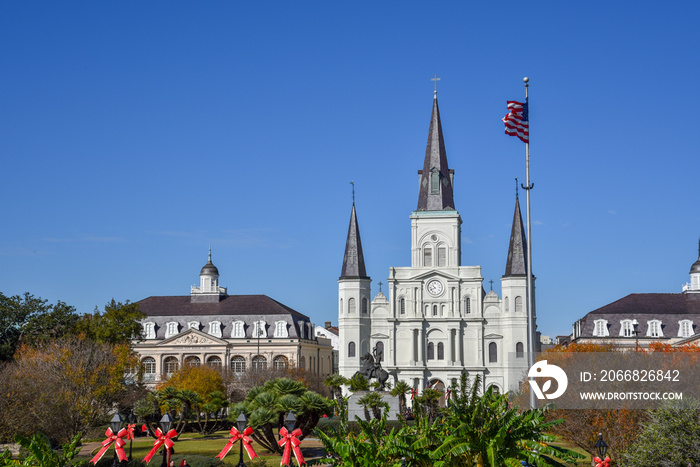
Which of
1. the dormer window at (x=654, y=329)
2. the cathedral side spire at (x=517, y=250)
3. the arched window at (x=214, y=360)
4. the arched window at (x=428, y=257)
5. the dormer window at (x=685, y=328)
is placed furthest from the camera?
the arched window at (x=214, y=360)

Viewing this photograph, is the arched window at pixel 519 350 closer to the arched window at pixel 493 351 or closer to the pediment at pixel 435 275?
the arched window at pixel 493 351

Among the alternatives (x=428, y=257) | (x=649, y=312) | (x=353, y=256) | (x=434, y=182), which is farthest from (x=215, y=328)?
(x=649, y=312)

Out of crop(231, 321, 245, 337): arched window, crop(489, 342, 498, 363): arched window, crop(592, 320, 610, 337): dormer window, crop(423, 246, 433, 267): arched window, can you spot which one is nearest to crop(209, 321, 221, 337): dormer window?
crop(231, 321, 245, 337): arched window

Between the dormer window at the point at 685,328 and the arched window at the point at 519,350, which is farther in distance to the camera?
the arched window at the point at 519,350

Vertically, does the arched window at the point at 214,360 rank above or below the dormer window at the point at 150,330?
below

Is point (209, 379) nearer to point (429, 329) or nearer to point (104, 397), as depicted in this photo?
point (104, 397)

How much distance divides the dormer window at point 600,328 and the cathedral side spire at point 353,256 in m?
26.7

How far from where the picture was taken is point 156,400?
161ft

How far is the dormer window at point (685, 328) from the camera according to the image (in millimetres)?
90625

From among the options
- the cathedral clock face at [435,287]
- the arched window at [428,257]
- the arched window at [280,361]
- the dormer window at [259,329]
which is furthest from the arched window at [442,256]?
the dormer window at [259,329]

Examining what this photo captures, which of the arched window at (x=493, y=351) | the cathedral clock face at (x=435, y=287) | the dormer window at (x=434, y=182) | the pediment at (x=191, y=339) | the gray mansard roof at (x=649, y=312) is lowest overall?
the arched window at (x=493, y=351)

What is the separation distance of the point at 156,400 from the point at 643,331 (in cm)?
6144

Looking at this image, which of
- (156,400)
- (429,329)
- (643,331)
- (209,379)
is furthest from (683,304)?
(156,400)

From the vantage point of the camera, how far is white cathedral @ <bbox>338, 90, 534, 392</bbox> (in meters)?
92.9
